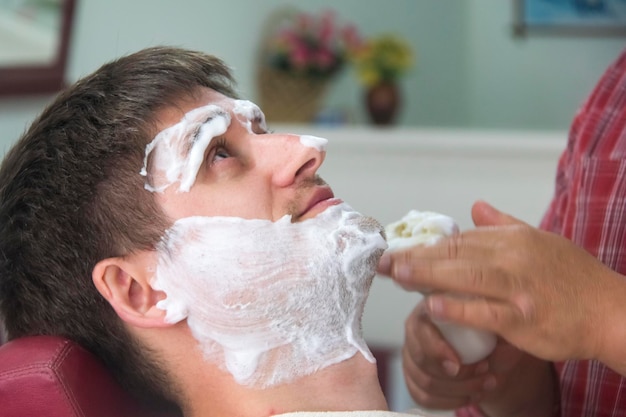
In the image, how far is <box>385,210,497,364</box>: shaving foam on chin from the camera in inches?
48.0

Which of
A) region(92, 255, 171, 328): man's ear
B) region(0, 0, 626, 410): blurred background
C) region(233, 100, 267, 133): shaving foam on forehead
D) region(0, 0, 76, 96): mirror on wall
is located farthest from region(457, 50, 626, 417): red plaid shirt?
region(0, 0, 76, 96): mirror on wall

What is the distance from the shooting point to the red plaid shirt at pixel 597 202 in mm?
1270

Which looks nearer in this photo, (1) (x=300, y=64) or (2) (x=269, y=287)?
(2) (x=269, y=287)

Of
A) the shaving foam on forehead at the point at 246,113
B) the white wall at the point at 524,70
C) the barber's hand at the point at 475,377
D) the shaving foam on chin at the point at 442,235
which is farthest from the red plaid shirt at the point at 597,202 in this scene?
the white wall at the point at 524,70

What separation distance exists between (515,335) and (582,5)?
334 centimetres

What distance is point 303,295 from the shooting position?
1.11 metres

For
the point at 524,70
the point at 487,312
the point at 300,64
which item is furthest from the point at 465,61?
the point at 487,312

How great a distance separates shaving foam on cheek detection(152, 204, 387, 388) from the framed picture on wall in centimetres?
315

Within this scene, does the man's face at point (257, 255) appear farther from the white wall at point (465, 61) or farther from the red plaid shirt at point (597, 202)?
the white wall at point (465, 61)

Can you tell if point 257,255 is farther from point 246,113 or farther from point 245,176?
point 246,113

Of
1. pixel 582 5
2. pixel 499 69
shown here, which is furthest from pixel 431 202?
pixel 582 5

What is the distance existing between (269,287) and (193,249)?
0.12 metres

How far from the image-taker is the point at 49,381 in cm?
106

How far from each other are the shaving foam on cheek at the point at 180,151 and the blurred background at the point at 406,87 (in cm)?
142
